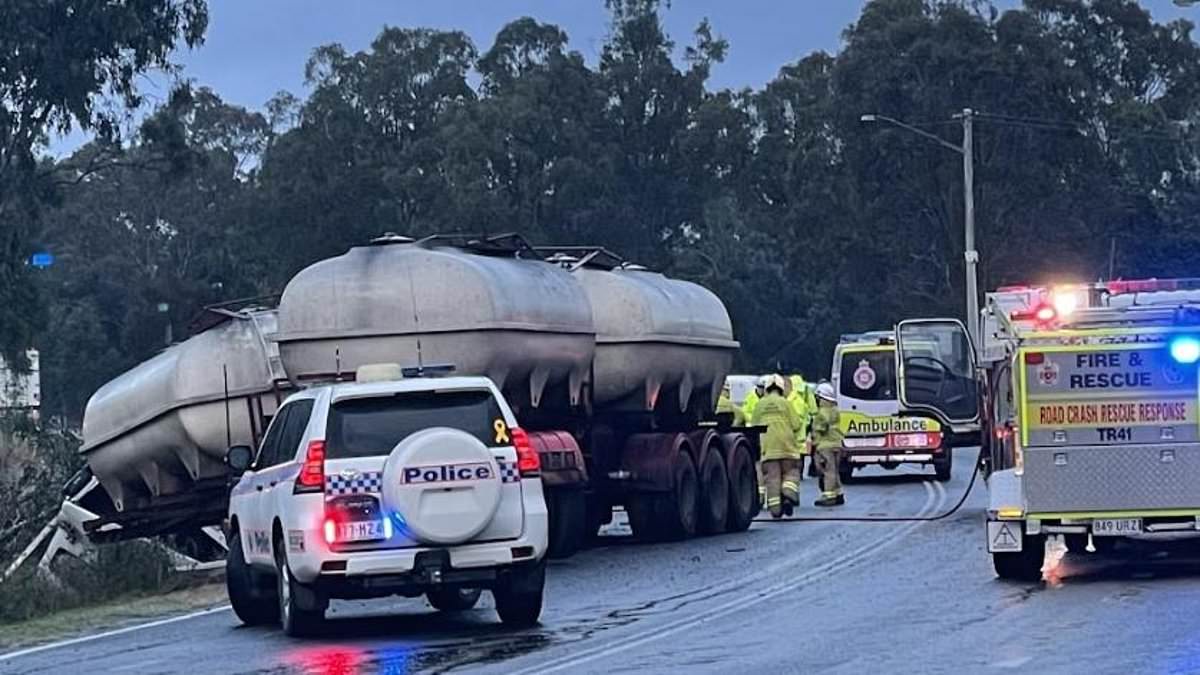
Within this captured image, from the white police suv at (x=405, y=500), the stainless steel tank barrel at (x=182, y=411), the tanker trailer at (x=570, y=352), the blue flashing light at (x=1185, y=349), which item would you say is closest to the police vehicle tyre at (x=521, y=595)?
the white police suv at (x=405, y=500)

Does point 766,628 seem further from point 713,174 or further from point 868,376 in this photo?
point 713,174

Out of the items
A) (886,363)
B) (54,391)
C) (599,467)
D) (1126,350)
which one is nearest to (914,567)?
(1126,350)

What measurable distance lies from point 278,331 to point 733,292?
53.0 m

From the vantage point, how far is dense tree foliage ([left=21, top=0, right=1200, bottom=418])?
65062mm

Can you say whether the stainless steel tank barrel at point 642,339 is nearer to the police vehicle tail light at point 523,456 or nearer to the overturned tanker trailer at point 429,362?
the overturned tanker trailer at point 429,362

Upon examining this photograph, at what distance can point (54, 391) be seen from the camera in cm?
6762

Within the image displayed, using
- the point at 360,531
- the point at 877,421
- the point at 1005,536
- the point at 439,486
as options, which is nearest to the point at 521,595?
the point at 439,486

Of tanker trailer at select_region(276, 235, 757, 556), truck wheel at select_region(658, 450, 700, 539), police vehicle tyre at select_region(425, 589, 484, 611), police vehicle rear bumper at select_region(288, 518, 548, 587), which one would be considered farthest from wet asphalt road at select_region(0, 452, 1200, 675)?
truck wheel at select_region(658, 450, 700, 539)

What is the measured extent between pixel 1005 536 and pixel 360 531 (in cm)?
541

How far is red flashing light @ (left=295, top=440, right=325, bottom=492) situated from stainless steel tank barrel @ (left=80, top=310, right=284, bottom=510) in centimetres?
637

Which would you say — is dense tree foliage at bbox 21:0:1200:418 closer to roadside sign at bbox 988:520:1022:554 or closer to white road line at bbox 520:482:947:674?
white road line at bbox 520:482:947:674

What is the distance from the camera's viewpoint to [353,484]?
14375mm

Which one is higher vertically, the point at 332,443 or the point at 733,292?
the point at 733,292

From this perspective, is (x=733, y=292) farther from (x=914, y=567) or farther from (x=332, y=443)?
(x=332, y=443)
